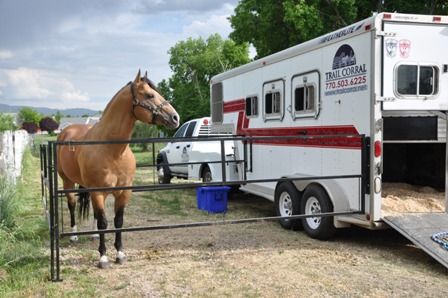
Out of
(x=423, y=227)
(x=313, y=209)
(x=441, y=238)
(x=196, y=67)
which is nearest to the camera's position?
(x=441, y=238)

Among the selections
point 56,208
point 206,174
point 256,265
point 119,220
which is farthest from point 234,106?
point 56,208

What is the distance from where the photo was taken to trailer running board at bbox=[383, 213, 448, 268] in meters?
5.67

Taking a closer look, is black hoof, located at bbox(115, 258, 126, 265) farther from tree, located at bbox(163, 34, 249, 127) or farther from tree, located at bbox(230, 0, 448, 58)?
tree, located at bbox(163, 34, 249, 127)

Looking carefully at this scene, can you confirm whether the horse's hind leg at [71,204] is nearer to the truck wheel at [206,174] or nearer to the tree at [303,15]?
the truck wheel at [206,174]

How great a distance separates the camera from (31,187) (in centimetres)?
1339

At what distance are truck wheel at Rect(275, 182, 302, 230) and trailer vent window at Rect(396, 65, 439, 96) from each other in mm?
2336

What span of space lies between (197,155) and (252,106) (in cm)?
273

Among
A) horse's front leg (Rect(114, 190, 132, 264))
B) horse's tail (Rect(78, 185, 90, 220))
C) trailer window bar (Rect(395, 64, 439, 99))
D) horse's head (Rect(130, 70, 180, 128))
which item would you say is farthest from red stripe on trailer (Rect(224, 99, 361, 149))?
horse's tail (Rect(78, 185, 90, 220))

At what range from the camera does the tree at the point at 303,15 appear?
14820 mm

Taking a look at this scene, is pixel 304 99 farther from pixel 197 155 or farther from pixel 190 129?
pixel 190 129

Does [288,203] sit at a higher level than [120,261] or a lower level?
higher

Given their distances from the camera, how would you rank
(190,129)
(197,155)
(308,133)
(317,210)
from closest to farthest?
(317,210) < (308,133) < (197,155) < (190,129)

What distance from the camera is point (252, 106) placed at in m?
9.48

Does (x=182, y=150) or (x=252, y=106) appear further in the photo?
(x=182, y=150)
